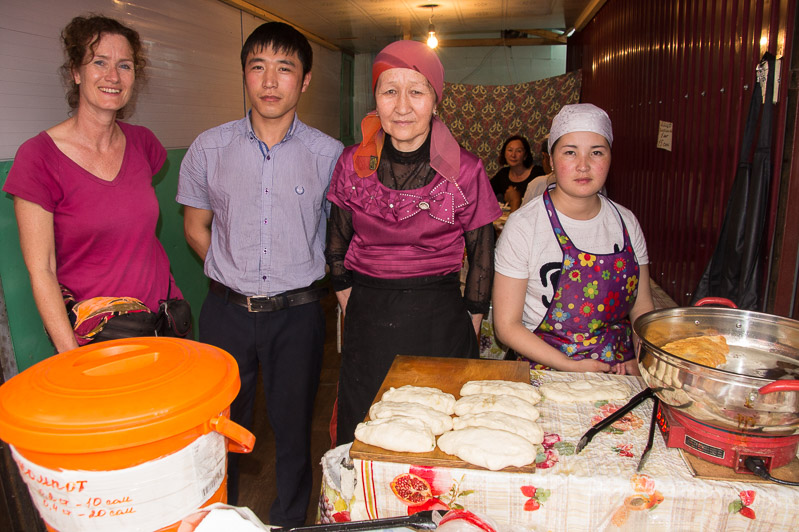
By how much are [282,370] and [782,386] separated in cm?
182

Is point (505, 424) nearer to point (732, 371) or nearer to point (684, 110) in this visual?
point (732, 371)

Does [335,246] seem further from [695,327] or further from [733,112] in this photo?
[733,112]

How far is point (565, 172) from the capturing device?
1913mm

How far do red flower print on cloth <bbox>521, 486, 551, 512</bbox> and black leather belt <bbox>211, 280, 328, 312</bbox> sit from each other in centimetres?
139

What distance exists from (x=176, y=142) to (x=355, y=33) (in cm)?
439

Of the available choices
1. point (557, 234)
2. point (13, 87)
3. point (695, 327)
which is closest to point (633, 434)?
point (695, 327)

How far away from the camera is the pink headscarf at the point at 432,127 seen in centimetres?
189

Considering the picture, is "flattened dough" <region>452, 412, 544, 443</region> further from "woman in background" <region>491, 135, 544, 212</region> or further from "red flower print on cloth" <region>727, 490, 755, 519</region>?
"woman in background" <region>491, 135, 544, 212</region>

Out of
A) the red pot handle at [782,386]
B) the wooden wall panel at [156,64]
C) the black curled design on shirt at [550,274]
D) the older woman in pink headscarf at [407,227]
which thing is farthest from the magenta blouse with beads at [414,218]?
the wooden wall panel at [156,64]

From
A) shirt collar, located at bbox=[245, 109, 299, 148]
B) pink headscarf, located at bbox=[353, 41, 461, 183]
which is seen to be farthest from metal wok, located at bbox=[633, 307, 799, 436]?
shirt collar, located at bbox=[245, 109, 299, 148]

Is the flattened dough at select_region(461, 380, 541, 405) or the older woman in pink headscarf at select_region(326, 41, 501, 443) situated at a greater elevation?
the older woman in pink headscarf at select_region(326, 41, 501, 443)

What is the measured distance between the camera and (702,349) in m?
1.27

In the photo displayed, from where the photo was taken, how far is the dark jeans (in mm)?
2260

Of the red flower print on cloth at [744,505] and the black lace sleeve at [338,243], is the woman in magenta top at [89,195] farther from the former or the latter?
the red flower print on cloth at [744,505]
